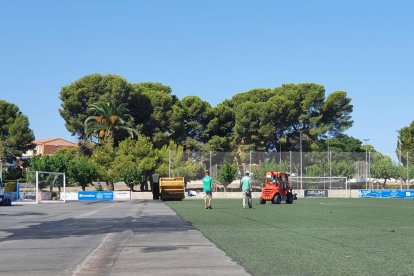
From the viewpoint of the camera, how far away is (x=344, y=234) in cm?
1515

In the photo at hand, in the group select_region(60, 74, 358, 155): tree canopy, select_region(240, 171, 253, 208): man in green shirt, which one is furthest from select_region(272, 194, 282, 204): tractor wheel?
select_region(60, 74, 358, 155): tree canopy

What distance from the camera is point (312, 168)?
69375 millimetres

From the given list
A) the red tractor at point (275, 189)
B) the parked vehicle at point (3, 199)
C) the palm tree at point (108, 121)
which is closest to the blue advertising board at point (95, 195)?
the palm tree at point (108, 121)

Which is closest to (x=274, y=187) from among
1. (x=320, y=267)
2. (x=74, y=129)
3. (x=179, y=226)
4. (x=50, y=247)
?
(x=179, y=226)

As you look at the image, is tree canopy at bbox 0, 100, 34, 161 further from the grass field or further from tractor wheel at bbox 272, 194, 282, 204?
the grass field

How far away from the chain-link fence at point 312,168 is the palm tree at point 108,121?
1102 cm

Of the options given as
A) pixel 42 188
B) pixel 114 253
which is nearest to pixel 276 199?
pixel 114 253

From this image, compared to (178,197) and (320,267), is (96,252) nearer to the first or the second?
(320,267)

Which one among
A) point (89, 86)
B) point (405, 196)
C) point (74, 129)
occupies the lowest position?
point (405, 196)

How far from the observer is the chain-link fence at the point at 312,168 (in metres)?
69.0

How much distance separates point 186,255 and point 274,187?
29.2 metres

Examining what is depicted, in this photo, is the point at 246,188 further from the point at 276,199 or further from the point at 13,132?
the point at 13,132

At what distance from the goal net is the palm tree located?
2145 centimetres

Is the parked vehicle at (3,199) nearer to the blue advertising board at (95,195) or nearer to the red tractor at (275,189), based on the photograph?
the red tractor at (275,189)
